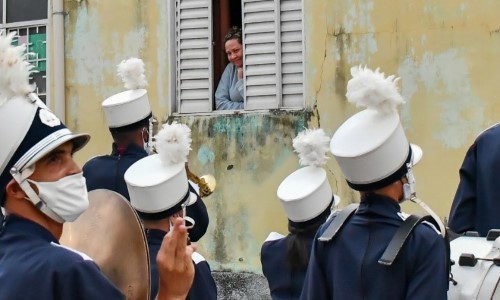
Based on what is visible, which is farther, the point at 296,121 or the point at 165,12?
the point at 165,12

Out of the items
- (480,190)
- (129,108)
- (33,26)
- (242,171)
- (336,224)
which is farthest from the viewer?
(33,26)

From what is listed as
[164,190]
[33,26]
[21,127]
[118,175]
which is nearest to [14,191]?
[21,127]

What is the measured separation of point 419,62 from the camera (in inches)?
321

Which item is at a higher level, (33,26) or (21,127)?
(33,26)

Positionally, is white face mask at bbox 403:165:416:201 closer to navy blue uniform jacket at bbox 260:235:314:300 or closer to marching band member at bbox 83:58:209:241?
navy blue uniform jacket at bbox 260:235:314:300

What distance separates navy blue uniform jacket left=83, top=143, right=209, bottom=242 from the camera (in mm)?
5359

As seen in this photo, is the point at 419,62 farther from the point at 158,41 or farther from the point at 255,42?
the point at 158,41

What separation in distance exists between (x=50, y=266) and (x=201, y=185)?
12.9 feet

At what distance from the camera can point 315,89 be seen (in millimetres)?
8656

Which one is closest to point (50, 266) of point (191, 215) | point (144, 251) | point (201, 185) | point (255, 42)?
point (144, 251)

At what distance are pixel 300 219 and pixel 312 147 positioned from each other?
41cm

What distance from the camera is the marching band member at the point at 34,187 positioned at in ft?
8.79

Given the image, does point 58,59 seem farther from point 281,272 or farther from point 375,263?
point 375,263

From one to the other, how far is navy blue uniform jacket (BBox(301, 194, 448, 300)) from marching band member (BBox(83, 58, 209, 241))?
1.72m
